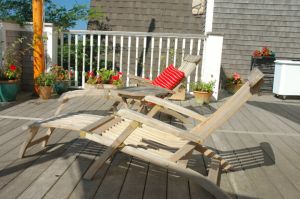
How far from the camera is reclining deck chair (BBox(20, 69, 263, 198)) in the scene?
2061 mm

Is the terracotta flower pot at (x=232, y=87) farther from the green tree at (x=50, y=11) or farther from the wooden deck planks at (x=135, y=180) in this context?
the wooden deck planks at (x=135, y=180)

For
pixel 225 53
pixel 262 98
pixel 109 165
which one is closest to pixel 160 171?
pixel 109 165

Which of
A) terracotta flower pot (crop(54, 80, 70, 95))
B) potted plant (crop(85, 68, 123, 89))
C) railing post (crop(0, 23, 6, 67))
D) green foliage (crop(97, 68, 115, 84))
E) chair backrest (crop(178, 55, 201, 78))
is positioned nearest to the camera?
A: chair backrest (crop(178, 55, 201, 78))

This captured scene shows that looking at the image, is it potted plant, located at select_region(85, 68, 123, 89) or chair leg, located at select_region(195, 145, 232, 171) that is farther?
potted plant, located at select_region(85, 68, 123, 89)

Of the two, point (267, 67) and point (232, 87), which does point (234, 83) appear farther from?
point (267, 67)

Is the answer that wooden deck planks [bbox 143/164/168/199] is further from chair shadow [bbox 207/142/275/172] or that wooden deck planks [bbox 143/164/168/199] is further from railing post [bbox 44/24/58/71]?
railing post [bbox 44/24/58/71]

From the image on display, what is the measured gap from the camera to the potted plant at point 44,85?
17.4ft

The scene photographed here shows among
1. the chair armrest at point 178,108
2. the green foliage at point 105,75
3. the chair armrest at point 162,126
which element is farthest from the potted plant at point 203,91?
the chair armrest at point 162,126

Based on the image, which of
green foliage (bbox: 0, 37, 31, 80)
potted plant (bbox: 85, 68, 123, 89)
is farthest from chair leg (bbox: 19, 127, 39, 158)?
potted plant (bbox: 85, 68, 123, 89)

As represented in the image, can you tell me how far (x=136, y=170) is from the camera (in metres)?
2.62

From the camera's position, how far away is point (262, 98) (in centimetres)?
704

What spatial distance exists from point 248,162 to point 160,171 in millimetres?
878

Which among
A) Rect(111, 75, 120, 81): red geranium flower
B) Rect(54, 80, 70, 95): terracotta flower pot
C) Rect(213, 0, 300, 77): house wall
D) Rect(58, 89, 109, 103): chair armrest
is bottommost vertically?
Rect(54, 80, 70, 95): terracotta flower pot

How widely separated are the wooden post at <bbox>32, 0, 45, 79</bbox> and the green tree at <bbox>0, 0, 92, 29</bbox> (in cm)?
233
